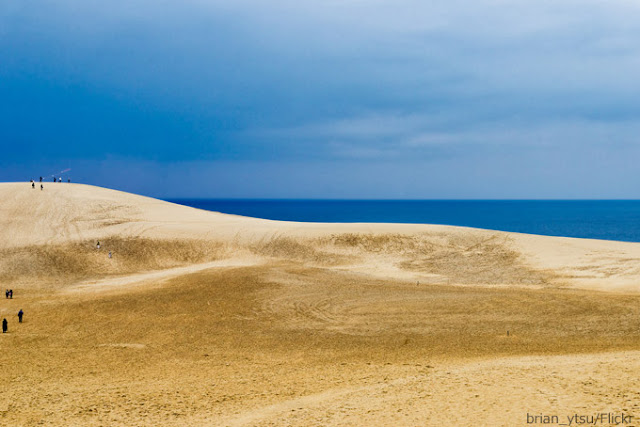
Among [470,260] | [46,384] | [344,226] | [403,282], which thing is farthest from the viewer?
[344,226]

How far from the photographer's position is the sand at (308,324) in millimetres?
13719

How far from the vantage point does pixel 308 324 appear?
79.2ft

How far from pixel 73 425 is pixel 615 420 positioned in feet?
43.7

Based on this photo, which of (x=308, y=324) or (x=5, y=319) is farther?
(x=5, y=319)

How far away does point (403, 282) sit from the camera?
3331cm

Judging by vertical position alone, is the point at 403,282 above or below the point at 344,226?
below

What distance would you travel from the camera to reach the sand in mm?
13719

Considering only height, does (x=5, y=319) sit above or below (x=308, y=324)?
above

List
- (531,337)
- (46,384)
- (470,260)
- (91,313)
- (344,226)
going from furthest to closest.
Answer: (344,226) → (470,260) → (91,313) → (531,337) → (46,384)

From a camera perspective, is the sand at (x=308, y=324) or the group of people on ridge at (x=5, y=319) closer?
the sand at (x=308, y=324)

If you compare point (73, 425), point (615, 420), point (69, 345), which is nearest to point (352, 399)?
point (615, 420)

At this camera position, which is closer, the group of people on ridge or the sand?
the sand

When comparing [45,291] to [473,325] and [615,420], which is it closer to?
[473,325]

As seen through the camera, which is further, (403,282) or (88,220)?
(88,220)
